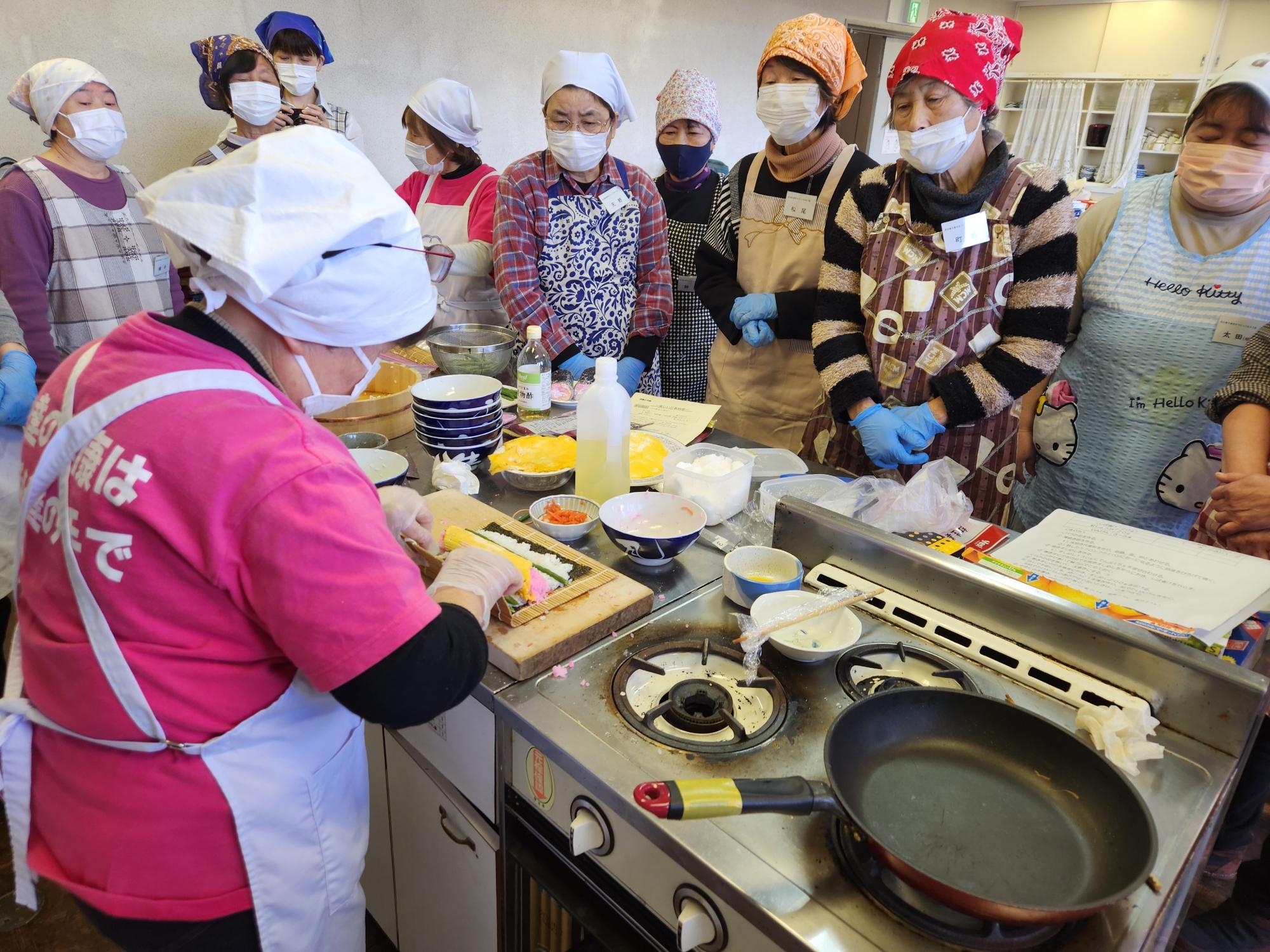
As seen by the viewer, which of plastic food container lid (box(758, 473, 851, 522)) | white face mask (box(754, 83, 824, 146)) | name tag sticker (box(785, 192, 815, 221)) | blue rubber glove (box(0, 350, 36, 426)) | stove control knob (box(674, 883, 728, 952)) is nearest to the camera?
stove control knob (box(674, 883, 728, 952))

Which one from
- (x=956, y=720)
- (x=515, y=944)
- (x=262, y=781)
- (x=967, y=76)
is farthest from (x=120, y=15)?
(x=956, y=720)

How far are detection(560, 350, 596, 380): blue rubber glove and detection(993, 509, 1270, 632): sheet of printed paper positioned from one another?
1.51 m

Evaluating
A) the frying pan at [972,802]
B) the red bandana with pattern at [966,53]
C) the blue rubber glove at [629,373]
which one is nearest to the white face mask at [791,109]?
the red bandana with pattern at [966,53]

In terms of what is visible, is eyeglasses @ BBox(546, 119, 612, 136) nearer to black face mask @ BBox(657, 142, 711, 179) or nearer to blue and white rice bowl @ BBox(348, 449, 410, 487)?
black face mask @ BBox(657, 142, 711, 179)

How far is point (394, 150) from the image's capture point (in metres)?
4.52

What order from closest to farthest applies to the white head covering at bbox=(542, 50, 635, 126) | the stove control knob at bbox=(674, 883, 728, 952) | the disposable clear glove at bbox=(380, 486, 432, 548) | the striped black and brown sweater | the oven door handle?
the stove control knob at bbox=(674, 883, 728, 952) → the disposable clear glove at bbox=(380, 486, 432, 548) → the oven door handle → the striped black and brown sweater → the white head covering at bbox=(542, 50, 635, 126)

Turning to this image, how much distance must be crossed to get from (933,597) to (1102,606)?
0.26 m

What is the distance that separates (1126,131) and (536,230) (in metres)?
10.0

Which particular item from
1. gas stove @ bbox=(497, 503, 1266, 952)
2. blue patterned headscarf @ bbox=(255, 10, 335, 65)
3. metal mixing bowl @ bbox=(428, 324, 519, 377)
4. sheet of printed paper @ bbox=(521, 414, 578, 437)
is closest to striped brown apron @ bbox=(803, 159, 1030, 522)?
gas stove @ bbox=(497, 503, 1266, 952)

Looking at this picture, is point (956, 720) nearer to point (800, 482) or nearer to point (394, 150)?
point (800, 482)

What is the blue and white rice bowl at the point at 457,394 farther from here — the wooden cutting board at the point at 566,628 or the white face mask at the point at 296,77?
the white face mask at the point at 296,77

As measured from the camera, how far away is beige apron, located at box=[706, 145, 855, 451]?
7.93 ft

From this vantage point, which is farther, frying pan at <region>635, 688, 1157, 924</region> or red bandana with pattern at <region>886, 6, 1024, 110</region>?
red bandana with pattern at <region>886, 6, 1024, 110</region>

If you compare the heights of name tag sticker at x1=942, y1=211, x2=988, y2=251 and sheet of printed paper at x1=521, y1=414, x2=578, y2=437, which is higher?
name tag sticker at x1=942, y1=211, x2=988, y2=251
